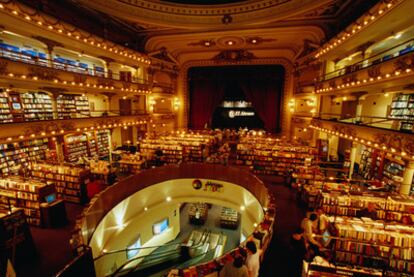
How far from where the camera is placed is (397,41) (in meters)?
8.09

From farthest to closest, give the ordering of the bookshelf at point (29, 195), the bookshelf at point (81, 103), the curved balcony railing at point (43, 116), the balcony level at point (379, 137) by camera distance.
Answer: the bookshelf at point (81, 103) → the curved balcony railing at point (43, 116) → the bookshelf at point (29, 195) → the balcony level at point (379, 137)

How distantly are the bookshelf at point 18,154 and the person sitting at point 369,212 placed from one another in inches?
465

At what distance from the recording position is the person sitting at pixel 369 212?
16.9ft

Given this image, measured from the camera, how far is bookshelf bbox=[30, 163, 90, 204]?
7203mm

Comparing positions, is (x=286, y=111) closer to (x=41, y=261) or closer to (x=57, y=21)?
(x=57, y=21)

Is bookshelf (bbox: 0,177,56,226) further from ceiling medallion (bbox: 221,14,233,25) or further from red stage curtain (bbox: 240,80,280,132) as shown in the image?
red stage curtain (bbox: 240,80,280,132)

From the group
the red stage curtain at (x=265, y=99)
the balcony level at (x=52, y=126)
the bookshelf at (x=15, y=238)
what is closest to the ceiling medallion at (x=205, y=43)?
the red stage curtain at (x=265, y=99)

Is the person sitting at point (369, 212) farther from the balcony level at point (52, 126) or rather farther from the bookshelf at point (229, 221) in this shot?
the balcony level at point (52, 126)

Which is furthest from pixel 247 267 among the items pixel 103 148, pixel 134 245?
pixel 103 148

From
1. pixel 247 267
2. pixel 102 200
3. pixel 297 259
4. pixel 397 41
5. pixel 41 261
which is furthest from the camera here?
pixel 397 41

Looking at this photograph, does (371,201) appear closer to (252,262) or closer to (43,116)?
(252,262)

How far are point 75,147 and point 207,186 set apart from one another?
24.6ft

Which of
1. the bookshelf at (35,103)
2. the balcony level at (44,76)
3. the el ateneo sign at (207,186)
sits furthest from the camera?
the el ateneo sign at (207,186)

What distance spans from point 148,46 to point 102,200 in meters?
10.3
